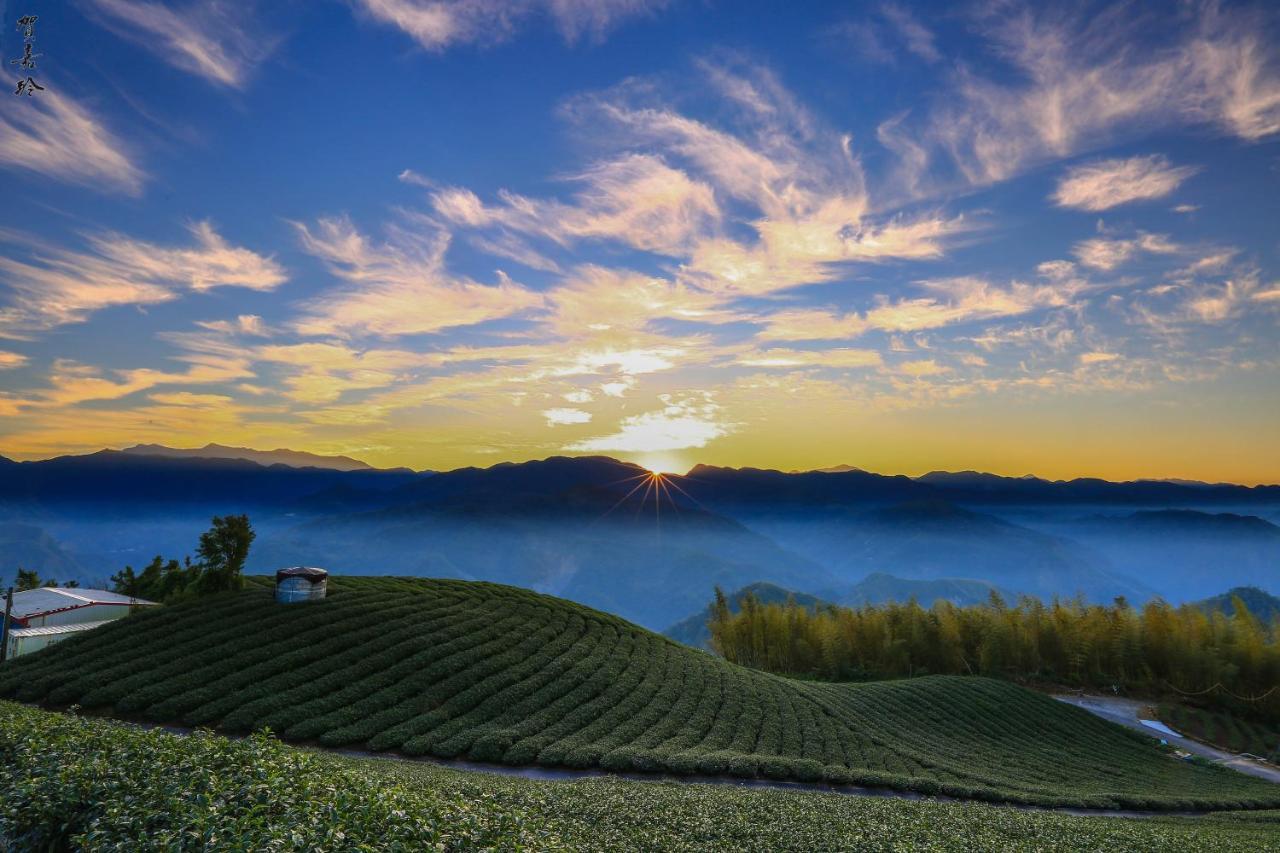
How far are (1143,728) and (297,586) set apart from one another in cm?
6393

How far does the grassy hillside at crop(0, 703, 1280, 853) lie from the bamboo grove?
52.2 m

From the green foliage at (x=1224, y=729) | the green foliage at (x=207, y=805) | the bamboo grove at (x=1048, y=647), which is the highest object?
the green foliage at (x=207, y=805)

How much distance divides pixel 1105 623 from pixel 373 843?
75464 mm

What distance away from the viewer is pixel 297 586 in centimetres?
4059

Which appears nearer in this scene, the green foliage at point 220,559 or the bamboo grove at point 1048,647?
the green foliage at point 220,559

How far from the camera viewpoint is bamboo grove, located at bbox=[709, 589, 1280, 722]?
187 ft

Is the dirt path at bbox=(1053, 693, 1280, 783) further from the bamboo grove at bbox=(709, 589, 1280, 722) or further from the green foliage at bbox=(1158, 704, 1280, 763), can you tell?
the bamboo grove at bbox=(709, 589, 1280, 722)

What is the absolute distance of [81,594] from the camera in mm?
45312

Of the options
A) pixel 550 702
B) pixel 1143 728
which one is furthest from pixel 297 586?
pixel 1143 728

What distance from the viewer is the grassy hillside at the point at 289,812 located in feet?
23.8

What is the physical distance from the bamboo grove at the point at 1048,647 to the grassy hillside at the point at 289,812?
5217 cm

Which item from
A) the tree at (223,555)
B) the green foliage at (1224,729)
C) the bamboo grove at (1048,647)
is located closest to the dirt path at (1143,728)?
the green foliage at (1224,729)

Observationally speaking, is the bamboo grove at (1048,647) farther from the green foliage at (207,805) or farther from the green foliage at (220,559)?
the green foliage at (207,805)

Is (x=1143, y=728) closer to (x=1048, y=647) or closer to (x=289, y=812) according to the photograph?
(x=1048, y=647)
